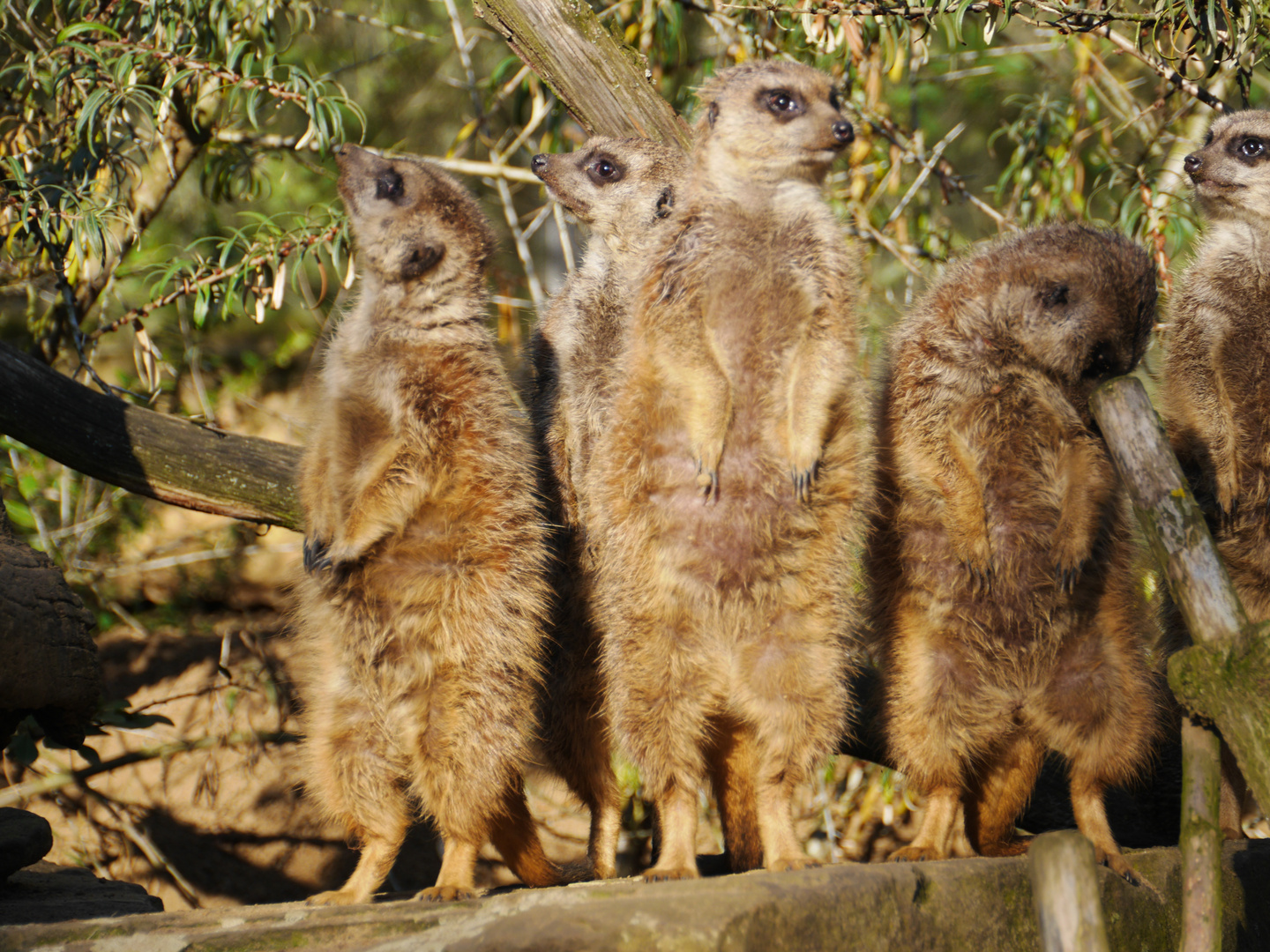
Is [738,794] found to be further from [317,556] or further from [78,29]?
[78,29]

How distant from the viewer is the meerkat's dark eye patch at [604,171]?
3844mm

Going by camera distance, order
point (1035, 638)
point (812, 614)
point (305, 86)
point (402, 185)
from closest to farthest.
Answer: point (812, 614), point (1035, 638), point (402, 185), point (305, 86)

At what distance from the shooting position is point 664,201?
3.78m

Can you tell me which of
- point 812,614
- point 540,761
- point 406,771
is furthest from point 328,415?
point 812,614

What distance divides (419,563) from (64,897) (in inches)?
68.1

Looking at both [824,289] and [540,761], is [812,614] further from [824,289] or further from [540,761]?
[540,761]

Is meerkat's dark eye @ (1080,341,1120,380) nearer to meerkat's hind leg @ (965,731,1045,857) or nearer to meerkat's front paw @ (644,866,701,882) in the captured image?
meerkat's hind leg @ (965,731,1045,857)

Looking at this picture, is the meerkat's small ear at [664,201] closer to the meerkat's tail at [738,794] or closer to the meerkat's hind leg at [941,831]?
the meerkat's tail at [738,794]

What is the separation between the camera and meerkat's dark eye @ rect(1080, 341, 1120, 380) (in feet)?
10.1

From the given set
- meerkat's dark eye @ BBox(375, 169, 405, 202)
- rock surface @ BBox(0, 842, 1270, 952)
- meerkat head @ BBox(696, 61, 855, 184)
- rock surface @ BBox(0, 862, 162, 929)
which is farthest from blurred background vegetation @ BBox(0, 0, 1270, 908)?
rock surface @ BBox(0, 842, 1270, 952)

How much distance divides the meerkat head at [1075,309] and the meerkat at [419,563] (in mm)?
1412

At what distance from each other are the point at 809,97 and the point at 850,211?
2546 millimetres

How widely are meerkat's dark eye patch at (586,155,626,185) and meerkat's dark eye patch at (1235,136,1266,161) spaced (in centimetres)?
205

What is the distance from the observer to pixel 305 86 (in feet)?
14.9
